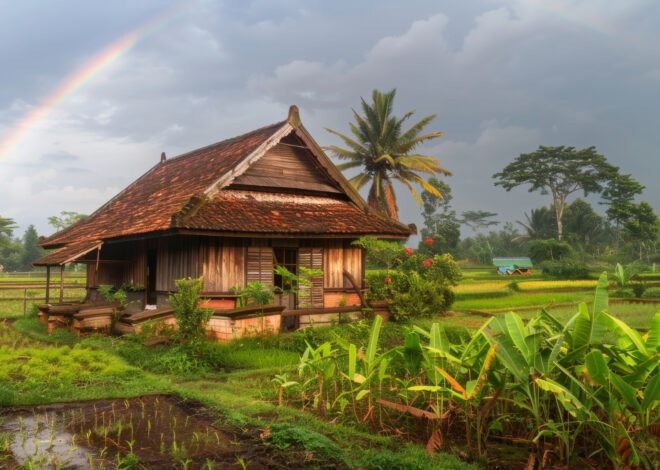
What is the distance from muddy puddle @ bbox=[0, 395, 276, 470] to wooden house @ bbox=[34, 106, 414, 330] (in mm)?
5226

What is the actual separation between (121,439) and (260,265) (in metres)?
7.90

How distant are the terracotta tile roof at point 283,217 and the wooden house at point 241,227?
0.10 ft

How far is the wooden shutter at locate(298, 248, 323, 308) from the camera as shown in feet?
43.3

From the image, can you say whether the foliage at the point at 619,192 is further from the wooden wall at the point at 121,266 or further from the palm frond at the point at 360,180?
the wooden wall at the point at 121,266

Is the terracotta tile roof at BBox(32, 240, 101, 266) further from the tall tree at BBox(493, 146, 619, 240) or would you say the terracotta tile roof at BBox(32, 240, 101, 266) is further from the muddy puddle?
the tall tree at BBox(493, 146, 619, 240)

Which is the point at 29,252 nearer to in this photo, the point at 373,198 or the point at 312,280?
the point at 373,198

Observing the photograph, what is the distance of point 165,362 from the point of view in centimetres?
832

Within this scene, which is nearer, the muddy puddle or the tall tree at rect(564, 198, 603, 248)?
the muddy puddle

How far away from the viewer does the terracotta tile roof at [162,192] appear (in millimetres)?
12398

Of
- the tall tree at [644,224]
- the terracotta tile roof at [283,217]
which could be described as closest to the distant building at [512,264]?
the tall tree at [644,224]

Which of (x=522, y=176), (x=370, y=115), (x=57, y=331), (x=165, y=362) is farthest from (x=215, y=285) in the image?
(x=522, y=176)

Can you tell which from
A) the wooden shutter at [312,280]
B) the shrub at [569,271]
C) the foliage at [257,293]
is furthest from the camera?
the shrub at [569,271]

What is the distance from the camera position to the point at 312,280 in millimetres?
13305

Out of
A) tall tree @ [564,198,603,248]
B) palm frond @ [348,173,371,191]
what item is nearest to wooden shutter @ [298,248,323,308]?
palm frond @ [348,173,371,191]
